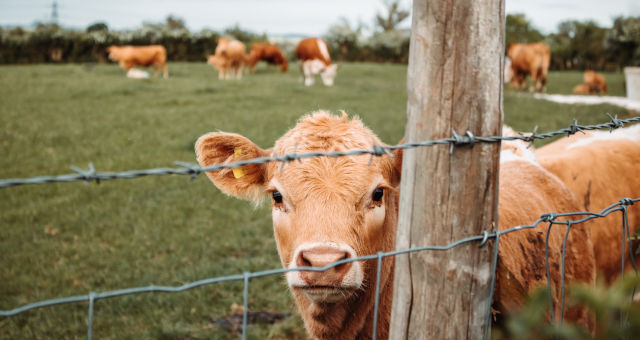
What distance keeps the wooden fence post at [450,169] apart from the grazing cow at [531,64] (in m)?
22.1

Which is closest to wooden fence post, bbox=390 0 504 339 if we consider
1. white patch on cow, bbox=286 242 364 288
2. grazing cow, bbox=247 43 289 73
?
white patch on cow, bbox=286 242 364 288

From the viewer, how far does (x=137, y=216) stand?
6652 millimetres

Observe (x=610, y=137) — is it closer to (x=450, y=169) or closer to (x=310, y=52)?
(x=450, y=169)

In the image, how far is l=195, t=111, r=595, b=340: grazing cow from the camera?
2086 millimetres

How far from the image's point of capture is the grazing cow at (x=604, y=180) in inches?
156

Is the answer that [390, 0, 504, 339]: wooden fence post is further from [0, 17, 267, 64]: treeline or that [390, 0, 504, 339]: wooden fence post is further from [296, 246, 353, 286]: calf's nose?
[0, 17, 267, 64]: treeline

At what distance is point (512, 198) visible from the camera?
316cm

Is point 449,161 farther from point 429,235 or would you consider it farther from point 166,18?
point 166,18

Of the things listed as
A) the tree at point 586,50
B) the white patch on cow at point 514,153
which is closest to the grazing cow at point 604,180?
the white patch on cow at point 514,153

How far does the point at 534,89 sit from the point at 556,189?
67.5ft

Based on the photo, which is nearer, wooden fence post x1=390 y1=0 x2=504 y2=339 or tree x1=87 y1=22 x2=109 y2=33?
wooden fence post x1=390 y1=0 x2=504 y2=339

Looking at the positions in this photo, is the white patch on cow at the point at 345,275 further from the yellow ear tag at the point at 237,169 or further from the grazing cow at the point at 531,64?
the grazing cow at the point at 531,64

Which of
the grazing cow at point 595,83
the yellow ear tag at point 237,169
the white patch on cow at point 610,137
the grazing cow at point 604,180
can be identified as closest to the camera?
the yellow ear tag at point 237,169

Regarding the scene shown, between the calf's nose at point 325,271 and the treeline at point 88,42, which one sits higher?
the treeline at point 88,42
